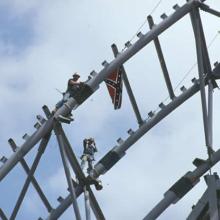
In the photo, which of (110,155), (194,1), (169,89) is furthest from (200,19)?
(110,155)

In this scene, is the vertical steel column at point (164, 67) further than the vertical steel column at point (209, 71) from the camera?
Yes

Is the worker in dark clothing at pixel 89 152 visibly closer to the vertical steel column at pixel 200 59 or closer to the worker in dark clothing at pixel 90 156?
the worker in dark clothing at pixel 90 156

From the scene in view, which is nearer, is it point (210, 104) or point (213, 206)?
point (213, 206)

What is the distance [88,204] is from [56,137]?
2008 mm

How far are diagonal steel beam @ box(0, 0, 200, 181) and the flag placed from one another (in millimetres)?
459

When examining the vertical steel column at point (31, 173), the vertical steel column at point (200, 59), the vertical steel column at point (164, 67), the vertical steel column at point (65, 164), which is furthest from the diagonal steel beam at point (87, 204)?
the vertical steel column at point (200, 59)

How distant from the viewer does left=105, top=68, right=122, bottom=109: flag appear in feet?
68.6

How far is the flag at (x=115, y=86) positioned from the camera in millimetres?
20922

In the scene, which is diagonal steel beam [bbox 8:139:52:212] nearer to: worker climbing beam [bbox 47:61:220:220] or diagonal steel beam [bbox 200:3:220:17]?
worker climbing beam [bbox 47:61:220:220]

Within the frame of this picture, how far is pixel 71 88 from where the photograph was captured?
20.5 metres

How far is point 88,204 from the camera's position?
20609 millimetres

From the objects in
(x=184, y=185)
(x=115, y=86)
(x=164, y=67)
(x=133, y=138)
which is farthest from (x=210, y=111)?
(x=115, y=86)

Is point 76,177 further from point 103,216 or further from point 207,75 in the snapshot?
point 207,75

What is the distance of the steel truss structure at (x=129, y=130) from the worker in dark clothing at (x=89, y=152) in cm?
41
